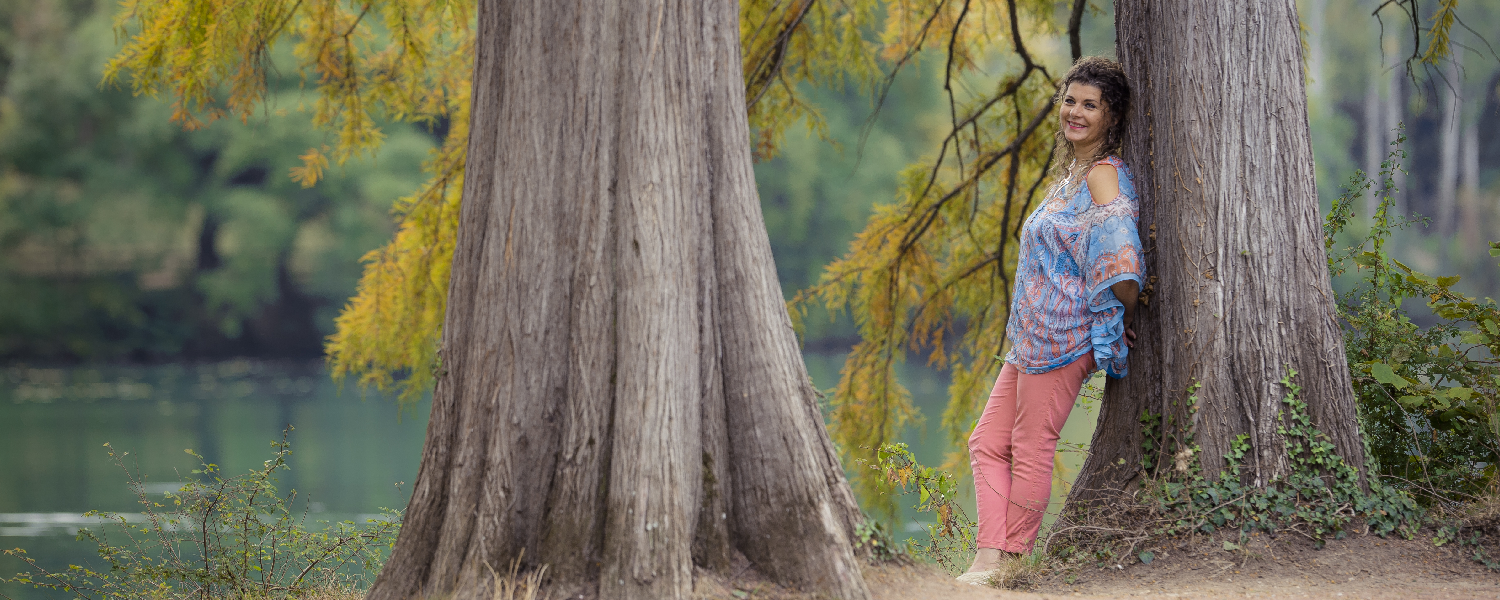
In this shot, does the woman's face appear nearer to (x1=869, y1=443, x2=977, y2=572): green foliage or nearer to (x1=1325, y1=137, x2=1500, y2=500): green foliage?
(x1=1325, y1=137, x2=1500, y2=500): green foliage

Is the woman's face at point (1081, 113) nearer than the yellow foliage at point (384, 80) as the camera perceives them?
Yes

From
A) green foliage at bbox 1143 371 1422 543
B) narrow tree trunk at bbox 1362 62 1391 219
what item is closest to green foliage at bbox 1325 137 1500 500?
green foliage at bbox 1143 371 1422 543

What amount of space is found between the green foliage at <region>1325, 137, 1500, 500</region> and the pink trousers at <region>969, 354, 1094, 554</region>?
0.84 metres

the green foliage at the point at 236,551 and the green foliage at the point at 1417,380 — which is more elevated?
the green foliage at the point at 1417,380

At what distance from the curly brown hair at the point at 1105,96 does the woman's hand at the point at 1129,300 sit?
0.35m

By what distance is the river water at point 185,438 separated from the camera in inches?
331

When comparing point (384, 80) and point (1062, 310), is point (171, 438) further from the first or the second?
point (1062, 310)

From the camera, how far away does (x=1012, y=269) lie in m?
6.00

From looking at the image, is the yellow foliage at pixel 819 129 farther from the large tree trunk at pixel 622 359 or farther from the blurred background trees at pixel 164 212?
the blurred background trees at pixel 164 212

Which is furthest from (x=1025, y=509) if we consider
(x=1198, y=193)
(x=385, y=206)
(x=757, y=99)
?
(x=385, y=206)

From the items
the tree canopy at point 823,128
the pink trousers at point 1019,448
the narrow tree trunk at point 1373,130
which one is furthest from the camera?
the narrow tree trunk at point 1373,130

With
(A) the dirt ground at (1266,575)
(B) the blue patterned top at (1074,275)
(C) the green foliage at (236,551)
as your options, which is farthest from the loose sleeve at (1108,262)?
(C) the green foliage at (236,551)

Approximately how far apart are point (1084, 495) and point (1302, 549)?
61 cm

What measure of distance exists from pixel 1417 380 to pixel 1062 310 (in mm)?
1195
